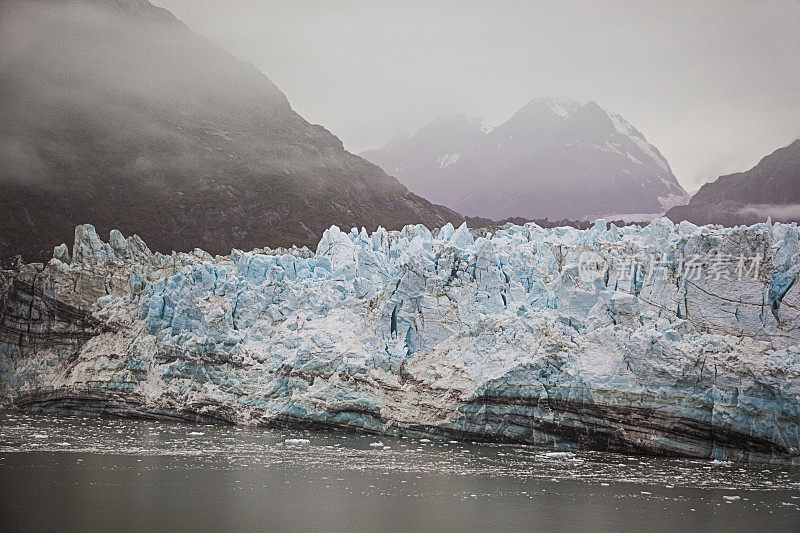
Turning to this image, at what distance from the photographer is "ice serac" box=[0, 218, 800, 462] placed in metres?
19.0

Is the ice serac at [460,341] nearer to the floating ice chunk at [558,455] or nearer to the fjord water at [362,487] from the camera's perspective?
the floating ice chunk at [558,455]

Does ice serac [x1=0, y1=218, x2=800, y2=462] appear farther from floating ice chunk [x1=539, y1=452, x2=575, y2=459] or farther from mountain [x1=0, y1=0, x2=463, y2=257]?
mountain [x1=0, y1=0, x2=463, y2=257]

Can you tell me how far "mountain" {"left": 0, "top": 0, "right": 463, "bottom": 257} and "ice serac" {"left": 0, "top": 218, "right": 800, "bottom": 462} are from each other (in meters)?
23.3

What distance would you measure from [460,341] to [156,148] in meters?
51.4

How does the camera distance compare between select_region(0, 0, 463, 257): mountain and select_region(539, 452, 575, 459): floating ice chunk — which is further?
select_region(0, 0, 463, 257): mountain

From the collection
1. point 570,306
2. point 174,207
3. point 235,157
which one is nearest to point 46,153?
point 174,207

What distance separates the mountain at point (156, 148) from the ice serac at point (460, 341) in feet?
76.4

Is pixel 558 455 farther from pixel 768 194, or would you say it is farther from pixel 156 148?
pixel 156 148

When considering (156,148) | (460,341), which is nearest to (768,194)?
(460,341)

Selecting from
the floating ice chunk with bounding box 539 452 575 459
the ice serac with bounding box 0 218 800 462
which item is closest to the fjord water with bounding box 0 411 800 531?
the floating ice chunk with bounding box 539 452 575 459

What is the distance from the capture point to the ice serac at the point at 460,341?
18984 millimetres

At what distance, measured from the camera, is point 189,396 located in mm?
24000

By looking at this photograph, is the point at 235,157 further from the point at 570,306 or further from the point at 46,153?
the point at 570,306

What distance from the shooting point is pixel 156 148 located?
2598 inches
